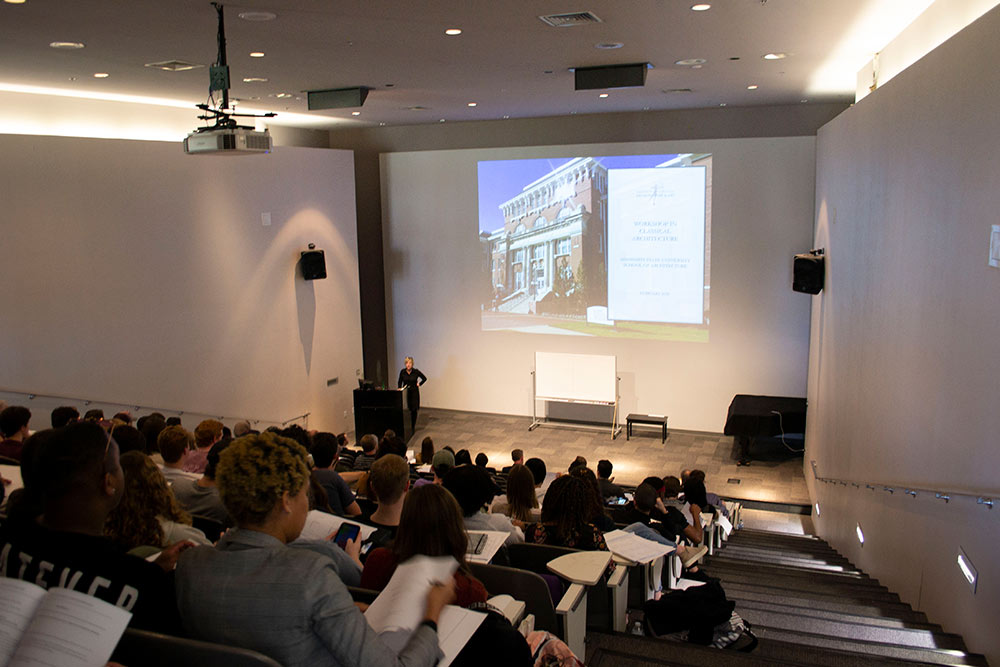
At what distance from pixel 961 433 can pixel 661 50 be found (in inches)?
161

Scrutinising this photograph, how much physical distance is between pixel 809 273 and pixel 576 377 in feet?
13.3

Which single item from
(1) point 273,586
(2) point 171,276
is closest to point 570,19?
(1) point 273,586

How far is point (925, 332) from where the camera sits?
483 centimetres

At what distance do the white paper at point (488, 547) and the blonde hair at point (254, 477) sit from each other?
1.34 metres

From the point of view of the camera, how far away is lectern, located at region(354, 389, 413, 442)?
11391 mm

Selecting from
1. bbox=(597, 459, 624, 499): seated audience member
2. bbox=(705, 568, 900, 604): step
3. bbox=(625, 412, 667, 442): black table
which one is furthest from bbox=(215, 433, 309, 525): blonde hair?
bbox=(625, 412, 667, 442): black table

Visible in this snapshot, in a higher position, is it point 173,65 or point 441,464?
point 173,65

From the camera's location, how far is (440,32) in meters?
6.02

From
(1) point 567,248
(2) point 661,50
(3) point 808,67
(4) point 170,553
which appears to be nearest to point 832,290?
(3) point 808,67

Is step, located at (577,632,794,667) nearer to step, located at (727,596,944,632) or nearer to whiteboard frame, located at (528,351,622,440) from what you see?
step, located at (727,596,944,632)

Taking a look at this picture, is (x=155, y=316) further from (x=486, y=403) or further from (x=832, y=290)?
(x=832, y=290)

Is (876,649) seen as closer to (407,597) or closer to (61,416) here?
(407,597)

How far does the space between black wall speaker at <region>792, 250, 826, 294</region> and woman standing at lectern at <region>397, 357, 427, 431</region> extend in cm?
558

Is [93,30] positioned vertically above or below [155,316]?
above
